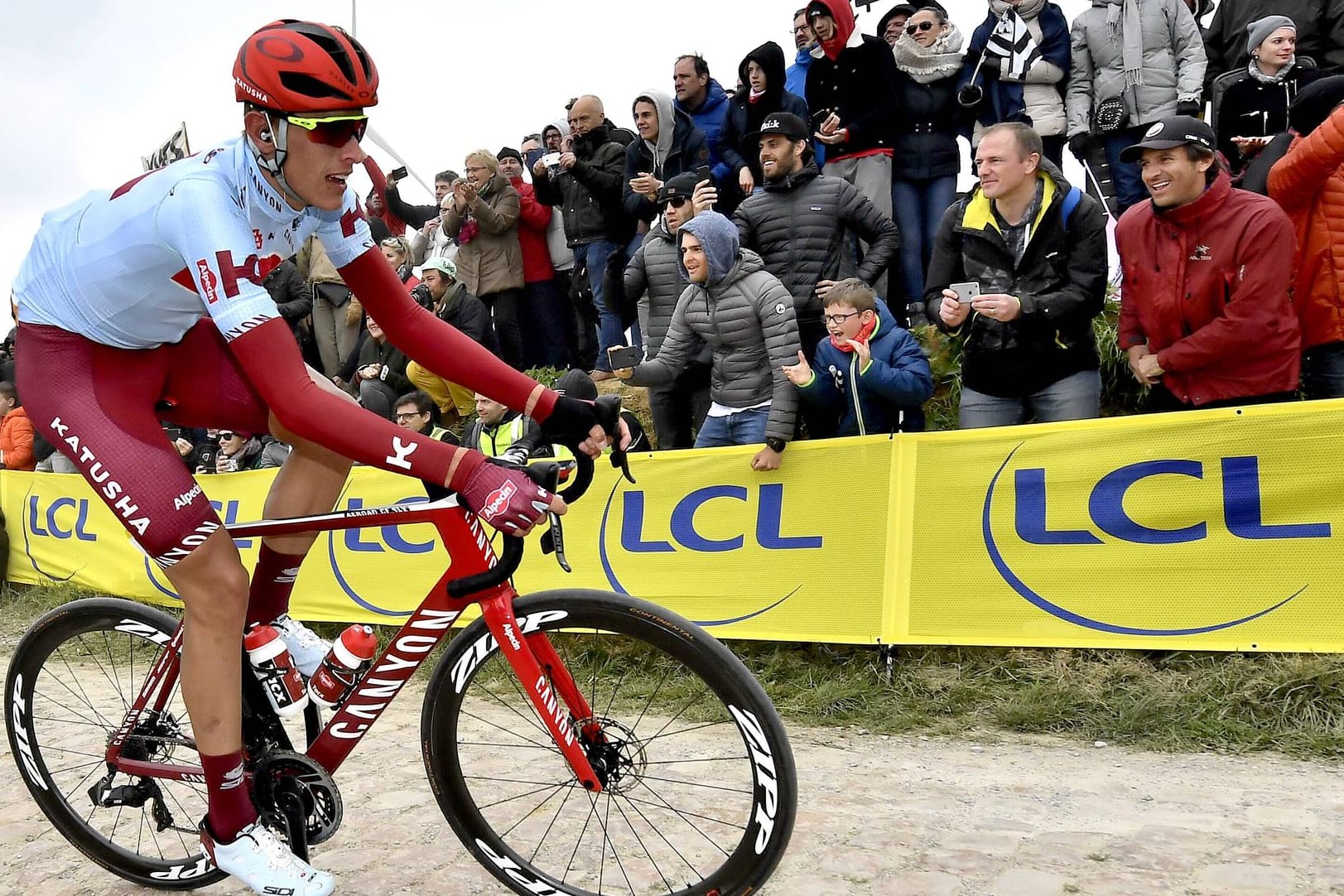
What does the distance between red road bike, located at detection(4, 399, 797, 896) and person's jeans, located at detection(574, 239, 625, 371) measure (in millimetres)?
5166

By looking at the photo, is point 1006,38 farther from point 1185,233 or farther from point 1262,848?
point 1262,848

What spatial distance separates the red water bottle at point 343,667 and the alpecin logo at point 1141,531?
Result: 309cm

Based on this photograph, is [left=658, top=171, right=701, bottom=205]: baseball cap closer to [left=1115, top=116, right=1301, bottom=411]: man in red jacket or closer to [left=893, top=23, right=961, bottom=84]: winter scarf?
[left=893, top=23, right=961, bottom=84]: winter scarf

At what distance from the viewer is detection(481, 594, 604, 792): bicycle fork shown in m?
2.76

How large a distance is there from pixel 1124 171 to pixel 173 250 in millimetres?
6028

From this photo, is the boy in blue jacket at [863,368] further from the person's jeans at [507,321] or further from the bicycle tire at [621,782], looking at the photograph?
the person's jeans at [507,321]

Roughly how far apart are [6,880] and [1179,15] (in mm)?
7639

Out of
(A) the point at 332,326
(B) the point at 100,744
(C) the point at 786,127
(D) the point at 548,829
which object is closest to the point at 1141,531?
(D) the point at 548,829

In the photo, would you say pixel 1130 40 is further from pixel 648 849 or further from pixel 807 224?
pixel 648 849

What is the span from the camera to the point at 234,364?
3201 millimetres

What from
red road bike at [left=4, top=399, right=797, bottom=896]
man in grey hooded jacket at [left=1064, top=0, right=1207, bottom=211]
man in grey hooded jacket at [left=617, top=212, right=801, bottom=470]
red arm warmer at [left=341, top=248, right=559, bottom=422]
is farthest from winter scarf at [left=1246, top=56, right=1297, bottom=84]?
red arm warmer at [left=341, top=248, right=559, bottom=422]

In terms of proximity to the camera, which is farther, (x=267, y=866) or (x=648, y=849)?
(x=648, y=849)

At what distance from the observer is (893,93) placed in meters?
7.36

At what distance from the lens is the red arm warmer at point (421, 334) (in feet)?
9.96
